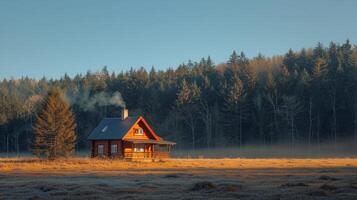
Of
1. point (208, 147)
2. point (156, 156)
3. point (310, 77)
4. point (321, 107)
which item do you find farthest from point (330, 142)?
point (156, 156)

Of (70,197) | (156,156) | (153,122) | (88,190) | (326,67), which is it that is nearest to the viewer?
(70,197)

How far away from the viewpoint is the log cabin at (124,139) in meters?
66.5

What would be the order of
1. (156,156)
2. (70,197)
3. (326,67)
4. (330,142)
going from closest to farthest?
1. (70,197)
2. (156,156)
3. (330,142)
4. (326,67)

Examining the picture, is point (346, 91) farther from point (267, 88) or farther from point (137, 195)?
point (137, 195)

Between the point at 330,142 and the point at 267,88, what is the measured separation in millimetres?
15442

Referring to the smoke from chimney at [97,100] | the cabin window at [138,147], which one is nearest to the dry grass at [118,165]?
the cabin window at [138,147]

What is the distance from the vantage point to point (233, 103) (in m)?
99.8

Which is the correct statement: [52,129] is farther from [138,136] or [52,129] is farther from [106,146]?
[138,136]

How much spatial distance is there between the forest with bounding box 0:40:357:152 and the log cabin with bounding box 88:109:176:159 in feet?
82.4

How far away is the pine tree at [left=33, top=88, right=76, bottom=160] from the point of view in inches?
2451

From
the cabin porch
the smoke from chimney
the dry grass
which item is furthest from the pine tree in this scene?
the smoke from chimney

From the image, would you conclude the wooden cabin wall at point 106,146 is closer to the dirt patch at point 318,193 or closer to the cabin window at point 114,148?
the cabin window at point 114,148

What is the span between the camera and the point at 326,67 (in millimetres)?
101438

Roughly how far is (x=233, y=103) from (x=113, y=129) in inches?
1454
